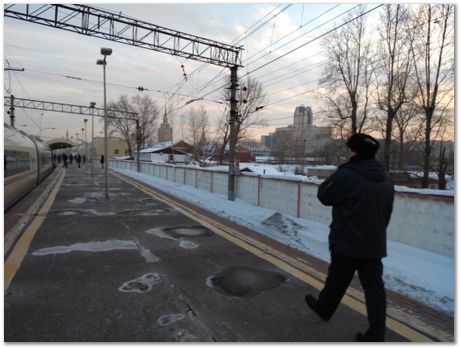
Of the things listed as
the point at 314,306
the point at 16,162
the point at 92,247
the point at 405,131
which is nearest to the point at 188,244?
the point at 92,247

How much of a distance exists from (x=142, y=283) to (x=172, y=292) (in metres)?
0.55

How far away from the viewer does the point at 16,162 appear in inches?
531

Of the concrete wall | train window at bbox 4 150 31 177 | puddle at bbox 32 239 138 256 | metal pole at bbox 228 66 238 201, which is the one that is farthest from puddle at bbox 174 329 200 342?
metal pole at bbox 228 66 238 201

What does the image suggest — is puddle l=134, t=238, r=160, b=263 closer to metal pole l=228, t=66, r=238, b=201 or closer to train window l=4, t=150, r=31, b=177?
train window l=4, t=150, r=31, b=177

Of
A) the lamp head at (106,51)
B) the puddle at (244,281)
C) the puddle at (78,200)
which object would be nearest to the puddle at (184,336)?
the puddle at (244,281)

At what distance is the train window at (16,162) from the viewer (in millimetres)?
11523

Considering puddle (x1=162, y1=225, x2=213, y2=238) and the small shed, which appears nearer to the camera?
puddle (x1=162, y1=225, x2=213, y2=238)

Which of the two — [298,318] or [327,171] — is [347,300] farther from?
[327,171]

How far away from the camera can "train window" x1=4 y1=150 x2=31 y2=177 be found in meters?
11.5

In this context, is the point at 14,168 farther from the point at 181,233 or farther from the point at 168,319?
the point at 168,319

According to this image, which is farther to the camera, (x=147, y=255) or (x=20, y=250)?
(x=20, y=250)

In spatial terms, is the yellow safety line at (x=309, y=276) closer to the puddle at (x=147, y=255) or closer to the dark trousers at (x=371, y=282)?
the dark trousers at (x=371, y=282)

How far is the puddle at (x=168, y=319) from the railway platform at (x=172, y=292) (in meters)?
0.01

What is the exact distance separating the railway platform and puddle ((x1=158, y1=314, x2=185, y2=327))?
0.01 m
